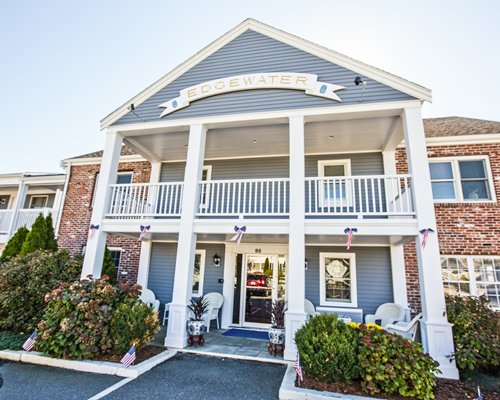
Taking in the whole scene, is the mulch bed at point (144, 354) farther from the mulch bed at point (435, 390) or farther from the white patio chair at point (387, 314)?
the white patio chair at point (387, 314)

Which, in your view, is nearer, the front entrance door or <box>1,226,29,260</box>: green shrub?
the front entrance door

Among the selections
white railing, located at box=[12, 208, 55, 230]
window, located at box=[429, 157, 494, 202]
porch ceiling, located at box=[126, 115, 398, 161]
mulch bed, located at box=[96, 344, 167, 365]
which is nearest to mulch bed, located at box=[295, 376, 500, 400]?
mulch bed, located at box=[96, 344, 167, 365]

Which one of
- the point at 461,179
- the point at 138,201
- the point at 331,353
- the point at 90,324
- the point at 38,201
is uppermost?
the point at 38,201

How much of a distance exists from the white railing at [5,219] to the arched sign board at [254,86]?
1018 cm

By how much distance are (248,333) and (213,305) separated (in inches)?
56.6

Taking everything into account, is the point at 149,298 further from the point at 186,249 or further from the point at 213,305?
the point at 186,249

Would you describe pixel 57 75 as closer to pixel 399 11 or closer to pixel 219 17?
pixel 219 17

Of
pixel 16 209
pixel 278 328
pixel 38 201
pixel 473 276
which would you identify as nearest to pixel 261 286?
pixel 278 328

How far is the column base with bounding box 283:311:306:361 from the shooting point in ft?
18.9

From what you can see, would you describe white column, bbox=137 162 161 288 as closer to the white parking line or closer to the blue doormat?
the blue doormat

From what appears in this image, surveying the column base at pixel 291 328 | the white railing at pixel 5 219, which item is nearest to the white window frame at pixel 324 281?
the column base at pixel 291 328

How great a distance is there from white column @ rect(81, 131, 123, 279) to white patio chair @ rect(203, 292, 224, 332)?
3366 millimetres

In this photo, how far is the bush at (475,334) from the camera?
4.69 m

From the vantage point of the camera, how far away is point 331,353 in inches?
177
